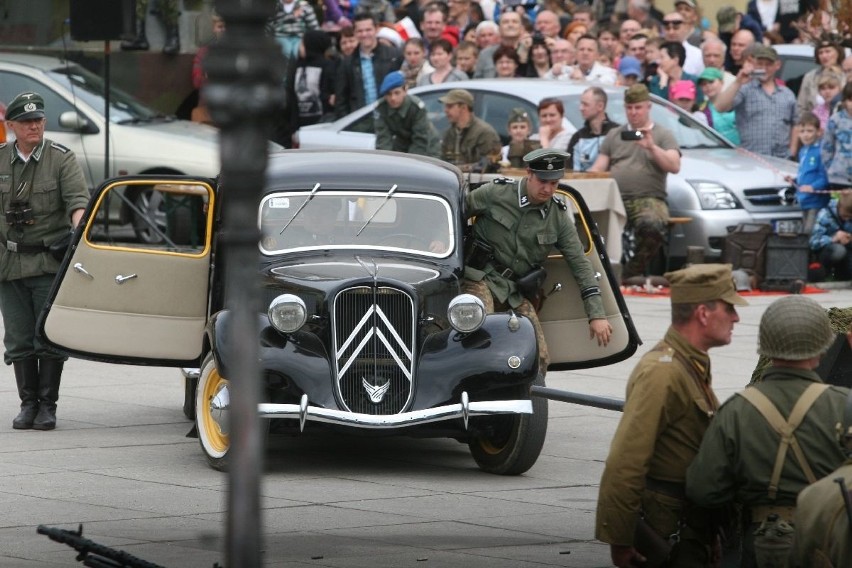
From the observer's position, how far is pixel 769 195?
19.9 m

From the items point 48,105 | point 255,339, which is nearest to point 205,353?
point 255,339

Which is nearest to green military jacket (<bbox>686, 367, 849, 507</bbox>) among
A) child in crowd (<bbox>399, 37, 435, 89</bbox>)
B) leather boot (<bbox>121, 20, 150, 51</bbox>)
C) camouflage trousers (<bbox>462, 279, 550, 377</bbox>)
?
camouflage trousers (<bbox>462, 279, 550, 377</bbox>)

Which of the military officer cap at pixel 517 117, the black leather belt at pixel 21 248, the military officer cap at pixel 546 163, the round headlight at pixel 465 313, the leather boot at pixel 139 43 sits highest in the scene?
the military officer cap at pixel 546 163

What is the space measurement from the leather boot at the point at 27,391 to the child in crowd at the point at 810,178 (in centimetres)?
997

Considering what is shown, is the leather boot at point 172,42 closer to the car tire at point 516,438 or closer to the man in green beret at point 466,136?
the man in green beret at point 466,136

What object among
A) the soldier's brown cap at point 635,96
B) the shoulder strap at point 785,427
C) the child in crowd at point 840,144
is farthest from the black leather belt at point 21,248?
the child in crowd at point 840,144

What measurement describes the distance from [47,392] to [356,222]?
2.23 meters

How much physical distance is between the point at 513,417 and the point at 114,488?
7.28ft

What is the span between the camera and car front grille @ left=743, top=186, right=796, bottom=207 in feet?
64.5

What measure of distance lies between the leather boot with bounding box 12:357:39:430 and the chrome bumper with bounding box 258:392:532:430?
2333mm

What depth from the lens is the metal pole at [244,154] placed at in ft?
14.0

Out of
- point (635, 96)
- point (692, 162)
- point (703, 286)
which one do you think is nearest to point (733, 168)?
point (692, 162)

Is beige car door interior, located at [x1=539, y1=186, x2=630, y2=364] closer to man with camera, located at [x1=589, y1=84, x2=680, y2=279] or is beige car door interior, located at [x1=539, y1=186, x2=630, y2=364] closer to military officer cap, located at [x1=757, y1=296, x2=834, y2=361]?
military officer cap, located at [x1=757, y1=296, x2=834, y2=361]

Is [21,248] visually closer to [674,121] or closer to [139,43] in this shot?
[674,121]
